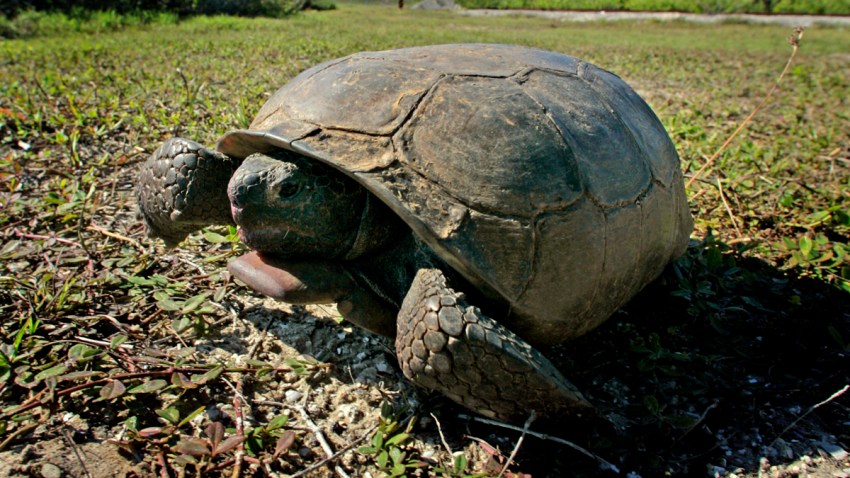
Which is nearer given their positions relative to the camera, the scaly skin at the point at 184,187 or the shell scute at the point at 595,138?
the shell scute at the point at 595,138

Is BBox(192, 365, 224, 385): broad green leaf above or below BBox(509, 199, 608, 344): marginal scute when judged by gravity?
below

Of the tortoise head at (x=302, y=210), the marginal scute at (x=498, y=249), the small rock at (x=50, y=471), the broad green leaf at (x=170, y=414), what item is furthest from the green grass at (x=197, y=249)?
the marginal scute at (x=498, y=249)

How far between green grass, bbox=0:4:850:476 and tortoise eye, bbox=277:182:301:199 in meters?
0.54

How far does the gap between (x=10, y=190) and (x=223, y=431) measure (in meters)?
2.07

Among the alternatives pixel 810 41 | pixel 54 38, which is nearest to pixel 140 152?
pixel 54 38

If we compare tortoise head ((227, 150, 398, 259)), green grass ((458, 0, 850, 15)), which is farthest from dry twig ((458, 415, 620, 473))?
green grass ((458, 0, 850, 15))

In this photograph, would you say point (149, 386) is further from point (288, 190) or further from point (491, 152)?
point (491, 152)

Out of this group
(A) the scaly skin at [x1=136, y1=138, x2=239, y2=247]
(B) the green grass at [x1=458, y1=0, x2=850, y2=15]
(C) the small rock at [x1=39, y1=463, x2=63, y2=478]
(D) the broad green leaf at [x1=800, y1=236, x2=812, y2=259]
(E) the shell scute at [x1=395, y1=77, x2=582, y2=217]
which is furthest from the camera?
(B) the green grass at [x1=458, y1=0, x2=850, y2=15]

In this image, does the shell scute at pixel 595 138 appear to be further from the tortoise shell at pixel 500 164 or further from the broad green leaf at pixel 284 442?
the broad green leaf at pixel 284 442

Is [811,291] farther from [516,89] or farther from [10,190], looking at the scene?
[10,190]

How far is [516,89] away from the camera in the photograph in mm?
1845

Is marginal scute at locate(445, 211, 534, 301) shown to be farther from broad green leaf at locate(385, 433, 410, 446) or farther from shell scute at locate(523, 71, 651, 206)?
broad green leaf at locate(385, 433, 410, 446)

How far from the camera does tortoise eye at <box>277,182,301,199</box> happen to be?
1752mm

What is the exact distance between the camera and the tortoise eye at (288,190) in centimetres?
175
